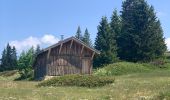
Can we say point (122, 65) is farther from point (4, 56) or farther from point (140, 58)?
point (4, 56)

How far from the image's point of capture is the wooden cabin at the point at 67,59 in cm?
6175

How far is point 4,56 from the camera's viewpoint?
151375mm

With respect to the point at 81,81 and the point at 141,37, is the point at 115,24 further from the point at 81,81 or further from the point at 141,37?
the point at 81,81

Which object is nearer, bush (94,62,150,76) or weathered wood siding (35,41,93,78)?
weathered wood siding (35,41,93,78)

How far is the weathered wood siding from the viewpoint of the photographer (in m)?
61.8

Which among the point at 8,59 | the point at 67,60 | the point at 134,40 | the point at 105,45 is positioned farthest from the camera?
the point at 8,59

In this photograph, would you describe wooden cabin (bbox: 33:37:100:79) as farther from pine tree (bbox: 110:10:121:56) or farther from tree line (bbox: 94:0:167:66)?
pine tree (bbox: 110:10:121:56)

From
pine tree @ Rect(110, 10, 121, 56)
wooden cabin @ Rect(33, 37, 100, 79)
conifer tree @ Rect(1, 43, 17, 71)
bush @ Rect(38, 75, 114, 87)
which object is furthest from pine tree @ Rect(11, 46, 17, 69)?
bush @ Rect(38, 75, 114, 87)

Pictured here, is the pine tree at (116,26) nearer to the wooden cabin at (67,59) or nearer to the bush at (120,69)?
the bush at (120,69)

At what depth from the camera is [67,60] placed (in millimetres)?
62250

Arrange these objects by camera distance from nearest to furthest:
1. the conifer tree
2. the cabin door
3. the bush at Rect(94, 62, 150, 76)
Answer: the cabin door
the bush at Rect(94, 62, 150, 76)
the conifer tree

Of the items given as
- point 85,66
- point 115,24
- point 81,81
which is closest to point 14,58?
point 115,24

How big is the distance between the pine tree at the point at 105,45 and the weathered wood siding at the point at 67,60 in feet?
55.6

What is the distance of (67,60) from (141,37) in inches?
809
